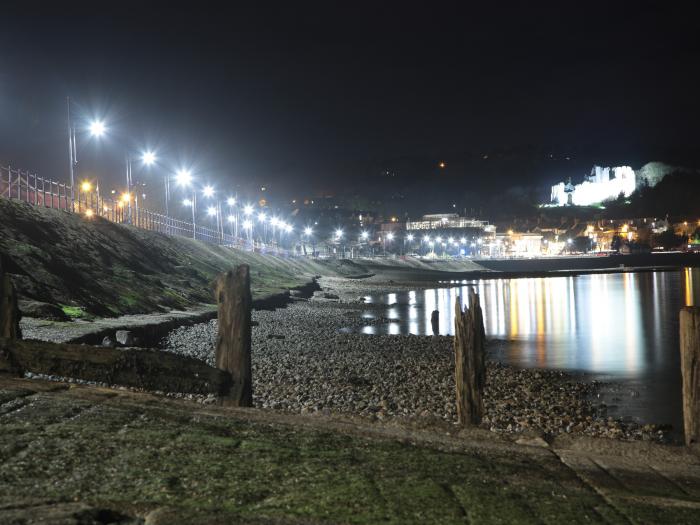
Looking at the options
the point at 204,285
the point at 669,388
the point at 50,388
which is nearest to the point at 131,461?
the point at 50,388

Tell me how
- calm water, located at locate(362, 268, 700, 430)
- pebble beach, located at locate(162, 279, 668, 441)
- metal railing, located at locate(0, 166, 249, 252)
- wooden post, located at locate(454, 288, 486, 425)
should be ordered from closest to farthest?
wooden post, located at locate(454, 288, 486, 425) → pebble beach, located at locate(162, 279, 668, 441) → calm water, located at locate(362, 268, 700, 430) → metal railing, located at locate(0, 166, 249, 252)

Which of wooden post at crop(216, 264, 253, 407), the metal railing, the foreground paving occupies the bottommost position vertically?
the foreground paving

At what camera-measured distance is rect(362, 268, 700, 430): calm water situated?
1789cm

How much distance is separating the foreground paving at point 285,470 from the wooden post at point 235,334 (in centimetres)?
67

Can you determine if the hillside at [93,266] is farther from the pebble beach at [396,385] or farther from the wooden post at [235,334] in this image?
the wooden post at [235,334]

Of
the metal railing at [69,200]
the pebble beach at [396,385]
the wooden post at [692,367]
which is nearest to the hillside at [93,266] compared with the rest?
the metal railing at [69,200]

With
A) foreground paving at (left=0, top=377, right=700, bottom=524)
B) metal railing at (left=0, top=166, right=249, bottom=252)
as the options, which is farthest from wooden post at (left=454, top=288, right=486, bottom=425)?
metal railing at (left=0, top=166, right=249, bottom=252)

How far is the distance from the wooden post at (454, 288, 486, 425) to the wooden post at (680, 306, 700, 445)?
2788 millimetres

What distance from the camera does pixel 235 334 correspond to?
762 cm

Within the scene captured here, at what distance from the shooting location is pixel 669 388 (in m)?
18.5

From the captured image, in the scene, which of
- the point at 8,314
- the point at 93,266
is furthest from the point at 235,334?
the point at 93,266

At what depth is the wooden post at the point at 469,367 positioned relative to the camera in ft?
30.4

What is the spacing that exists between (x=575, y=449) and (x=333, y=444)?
8.87 feet

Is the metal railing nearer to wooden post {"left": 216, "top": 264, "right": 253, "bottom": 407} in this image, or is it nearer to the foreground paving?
wooden post {"left": 216, "top": 264, "right": 253, "bottom": 407}
